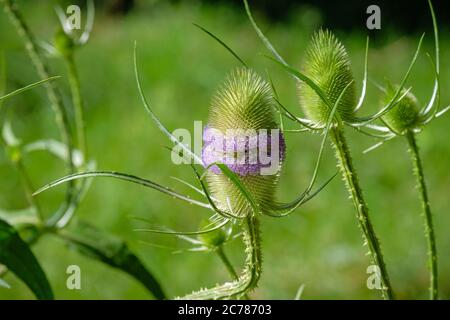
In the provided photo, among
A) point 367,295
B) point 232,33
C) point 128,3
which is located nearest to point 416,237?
point 367,295

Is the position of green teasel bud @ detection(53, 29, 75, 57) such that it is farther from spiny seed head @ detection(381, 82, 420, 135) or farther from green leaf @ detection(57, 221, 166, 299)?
spiny seed head @ detection(381, 82, 420, 135)

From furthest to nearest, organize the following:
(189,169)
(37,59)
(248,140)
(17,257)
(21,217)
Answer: (189,169), (21,217), (37,59), (17,257), (248,140)

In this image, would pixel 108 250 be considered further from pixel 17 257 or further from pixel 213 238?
pixel 213 238

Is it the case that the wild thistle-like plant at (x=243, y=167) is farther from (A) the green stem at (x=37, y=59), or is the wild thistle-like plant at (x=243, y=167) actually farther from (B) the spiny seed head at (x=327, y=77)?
(A) the green stem at (x=37, y=59)

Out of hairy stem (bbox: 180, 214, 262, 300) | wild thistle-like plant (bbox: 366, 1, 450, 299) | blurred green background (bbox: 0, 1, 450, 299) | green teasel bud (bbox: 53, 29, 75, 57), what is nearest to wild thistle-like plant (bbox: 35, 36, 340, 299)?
hairy stem (bbox: 180, 214, 262, 300)

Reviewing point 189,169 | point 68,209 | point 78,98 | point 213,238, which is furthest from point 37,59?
point 189,169

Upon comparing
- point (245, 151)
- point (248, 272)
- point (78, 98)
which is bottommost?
point (248, 272)
